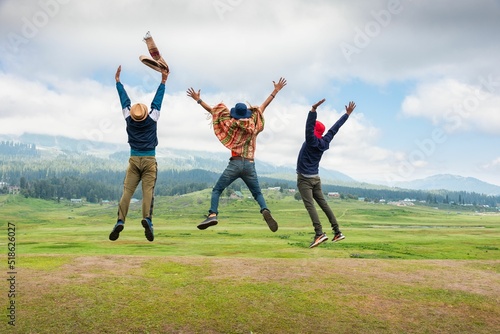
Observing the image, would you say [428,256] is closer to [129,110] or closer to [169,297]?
[169,297]

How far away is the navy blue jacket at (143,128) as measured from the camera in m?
11.7

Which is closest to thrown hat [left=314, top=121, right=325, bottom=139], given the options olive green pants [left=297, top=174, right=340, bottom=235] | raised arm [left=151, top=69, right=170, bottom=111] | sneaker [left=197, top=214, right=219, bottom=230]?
olive green pants [left=297, top=174, right=340, bottom=235]

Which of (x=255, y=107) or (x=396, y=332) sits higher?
(x=255, y=107)

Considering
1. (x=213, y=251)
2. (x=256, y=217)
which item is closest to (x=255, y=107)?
(x=213, y=251)

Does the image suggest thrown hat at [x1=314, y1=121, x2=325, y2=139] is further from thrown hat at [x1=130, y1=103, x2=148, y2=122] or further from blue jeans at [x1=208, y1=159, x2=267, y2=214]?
thrown hat at [x1=130, y1=103, x2=148, y2=122]

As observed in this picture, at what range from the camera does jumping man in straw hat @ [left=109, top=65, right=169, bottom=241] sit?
1156cm

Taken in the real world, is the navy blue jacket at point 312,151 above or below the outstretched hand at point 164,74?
below

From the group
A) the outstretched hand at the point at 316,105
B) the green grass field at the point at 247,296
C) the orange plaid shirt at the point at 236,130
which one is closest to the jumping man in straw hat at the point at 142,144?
the orange plaid shirt at the point at 236,130

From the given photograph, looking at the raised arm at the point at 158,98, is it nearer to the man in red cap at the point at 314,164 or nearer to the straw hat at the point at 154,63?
the straw hat at the point at 154,63

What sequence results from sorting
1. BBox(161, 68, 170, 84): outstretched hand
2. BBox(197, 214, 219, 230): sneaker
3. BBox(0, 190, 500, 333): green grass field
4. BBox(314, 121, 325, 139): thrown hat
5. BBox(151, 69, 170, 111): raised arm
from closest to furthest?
1. BBox(197, 214, 219, 230): sneaker
2. BBox(161, 68, 170, 84): outstretched hand
3. BBox(151, 69, 170, 111): raised arm
4. BBox(314, 121, 325, 139): thrown hat
5. BBox(0, 190, 500, 333): green grass field

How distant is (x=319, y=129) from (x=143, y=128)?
5257 mm

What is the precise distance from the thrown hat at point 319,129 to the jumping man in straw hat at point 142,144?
4691 millimetres

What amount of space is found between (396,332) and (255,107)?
24.1 m

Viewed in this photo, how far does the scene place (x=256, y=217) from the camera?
187 meters
